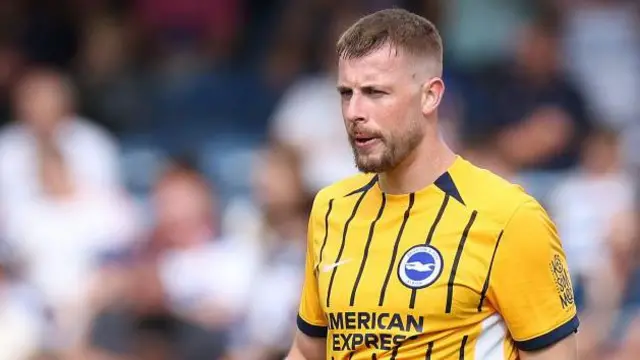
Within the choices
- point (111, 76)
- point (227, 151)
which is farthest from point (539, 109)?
point (111, 76)

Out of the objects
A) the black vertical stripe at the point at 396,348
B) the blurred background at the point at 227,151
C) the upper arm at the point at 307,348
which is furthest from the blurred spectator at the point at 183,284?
the black vertical stripe at the point at 396,348

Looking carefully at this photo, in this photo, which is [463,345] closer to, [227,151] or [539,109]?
[539,109]

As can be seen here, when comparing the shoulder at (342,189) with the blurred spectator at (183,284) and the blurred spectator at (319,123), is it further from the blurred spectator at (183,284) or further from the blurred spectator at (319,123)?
the blurred spectator at (319,123)

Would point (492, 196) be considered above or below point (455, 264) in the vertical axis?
above

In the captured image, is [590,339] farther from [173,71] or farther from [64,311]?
[173,71]

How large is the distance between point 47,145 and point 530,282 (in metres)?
5.69

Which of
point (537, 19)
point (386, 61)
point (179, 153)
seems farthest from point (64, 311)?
point (386, 61)

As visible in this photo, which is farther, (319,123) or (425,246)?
(319,123)

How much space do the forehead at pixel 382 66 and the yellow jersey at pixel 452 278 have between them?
33 cm

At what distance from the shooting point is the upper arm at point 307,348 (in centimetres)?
439

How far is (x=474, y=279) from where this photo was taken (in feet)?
12.8

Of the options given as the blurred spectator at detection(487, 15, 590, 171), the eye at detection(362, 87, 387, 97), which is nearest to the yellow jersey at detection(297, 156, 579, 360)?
the eye at detection(362, 87, 387, 97)

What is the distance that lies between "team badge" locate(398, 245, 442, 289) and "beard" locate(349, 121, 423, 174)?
244 mm

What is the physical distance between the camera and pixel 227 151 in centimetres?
995
